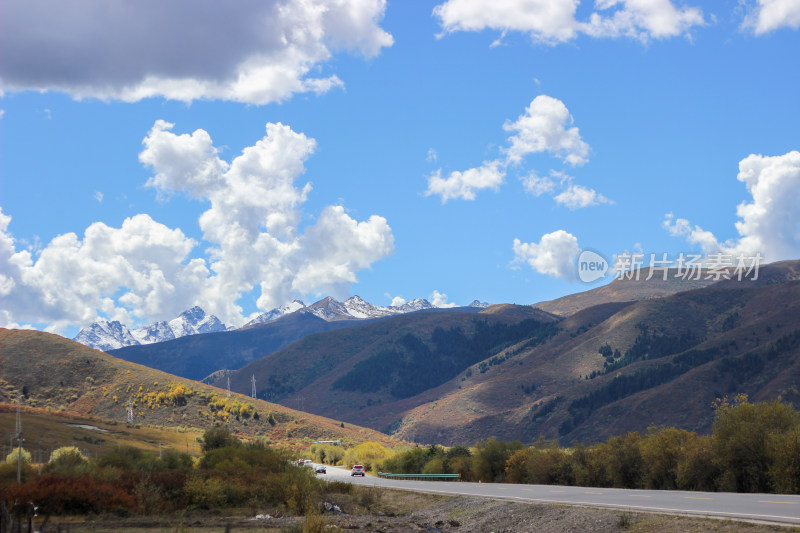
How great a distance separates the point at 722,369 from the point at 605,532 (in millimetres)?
139509

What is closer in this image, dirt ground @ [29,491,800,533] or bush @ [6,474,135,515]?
dirt ground @ [29,491,800,533]

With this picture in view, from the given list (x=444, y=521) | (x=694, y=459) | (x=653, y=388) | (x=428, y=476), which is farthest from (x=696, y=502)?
(x=653, y=388)

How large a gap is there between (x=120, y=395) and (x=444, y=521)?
307 ft

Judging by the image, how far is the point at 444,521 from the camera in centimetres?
3212

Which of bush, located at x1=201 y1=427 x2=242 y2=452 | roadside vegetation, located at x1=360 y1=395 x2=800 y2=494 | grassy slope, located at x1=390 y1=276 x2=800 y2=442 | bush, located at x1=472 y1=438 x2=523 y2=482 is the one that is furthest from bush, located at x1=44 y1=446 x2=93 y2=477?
grassy slope, located at x1=390 y1=276 x2=800 y2=442

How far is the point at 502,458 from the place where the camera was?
183 ft

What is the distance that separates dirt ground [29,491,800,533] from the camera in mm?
21172

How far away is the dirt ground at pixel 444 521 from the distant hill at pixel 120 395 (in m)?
73.1

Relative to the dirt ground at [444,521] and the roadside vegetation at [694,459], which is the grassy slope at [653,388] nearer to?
the roadside vegetation at [694,459]

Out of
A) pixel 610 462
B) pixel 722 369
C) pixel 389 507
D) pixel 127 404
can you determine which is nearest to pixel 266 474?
pixel 389 507

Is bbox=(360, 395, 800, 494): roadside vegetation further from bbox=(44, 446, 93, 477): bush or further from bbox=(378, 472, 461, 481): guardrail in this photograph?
bbox=(44, 446, 93, 477): bush

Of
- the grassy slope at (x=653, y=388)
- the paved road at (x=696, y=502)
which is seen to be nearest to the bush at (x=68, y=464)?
the paved road at (x=696, y=502)

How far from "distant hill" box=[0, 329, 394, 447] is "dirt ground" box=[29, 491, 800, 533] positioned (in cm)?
7310

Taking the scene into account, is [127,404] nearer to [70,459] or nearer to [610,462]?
[70,459]
